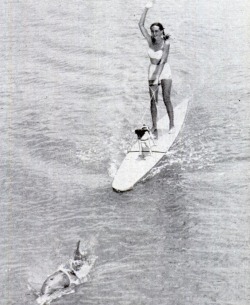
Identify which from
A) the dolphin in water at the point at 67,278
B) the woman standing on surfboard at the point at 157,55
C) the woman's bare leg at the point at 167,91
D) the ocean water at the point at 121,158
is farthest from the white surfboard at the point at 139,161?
the dolphin in water at the point at 67,278

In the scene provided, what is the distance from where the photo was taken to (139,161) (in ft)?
33.9

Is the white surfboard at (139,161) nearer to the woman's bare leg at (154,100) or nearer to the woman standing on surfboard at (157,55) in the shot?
the woman's bare leg at (154,100)

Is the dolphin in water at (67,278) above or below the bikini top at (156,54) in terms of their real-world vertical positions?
below

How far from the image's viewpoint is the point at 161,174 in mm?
10461

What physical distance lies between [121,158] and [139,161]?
733 millimetres

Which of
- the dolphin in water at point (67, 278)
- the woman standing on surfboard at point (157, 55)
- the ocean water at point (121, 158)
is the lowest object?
the dolphin in water at point (67, 278)

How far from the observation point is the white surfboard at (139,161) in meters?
9.88

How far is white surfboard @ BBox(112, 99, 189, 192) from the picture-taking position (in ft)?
32.4

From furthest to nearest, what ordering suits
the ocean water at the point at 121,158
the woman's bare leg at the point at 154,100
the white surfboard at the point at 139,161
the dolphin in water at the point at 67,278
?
the woman's bare leg at the point at 154,100 < the white surfboard at the point at 139,161 < the ocean water at the point at 121,158 < the dolphin in water at the point at 67,278

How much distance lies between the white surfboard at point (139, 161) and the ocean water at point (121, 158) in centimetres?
26

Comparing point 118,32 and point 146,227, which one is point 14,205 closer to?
point 146,227

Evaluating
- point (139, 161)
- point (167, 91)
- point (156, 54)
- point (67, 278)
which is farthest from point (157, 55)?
point (67, 278)

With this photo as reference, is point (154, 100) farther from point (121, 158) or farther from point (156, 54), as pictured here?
point (121, 158)

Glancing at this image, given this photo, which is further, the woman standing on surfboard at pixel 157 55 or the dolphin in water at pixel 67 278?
the woman standing on surfboard at pixel 157 55
